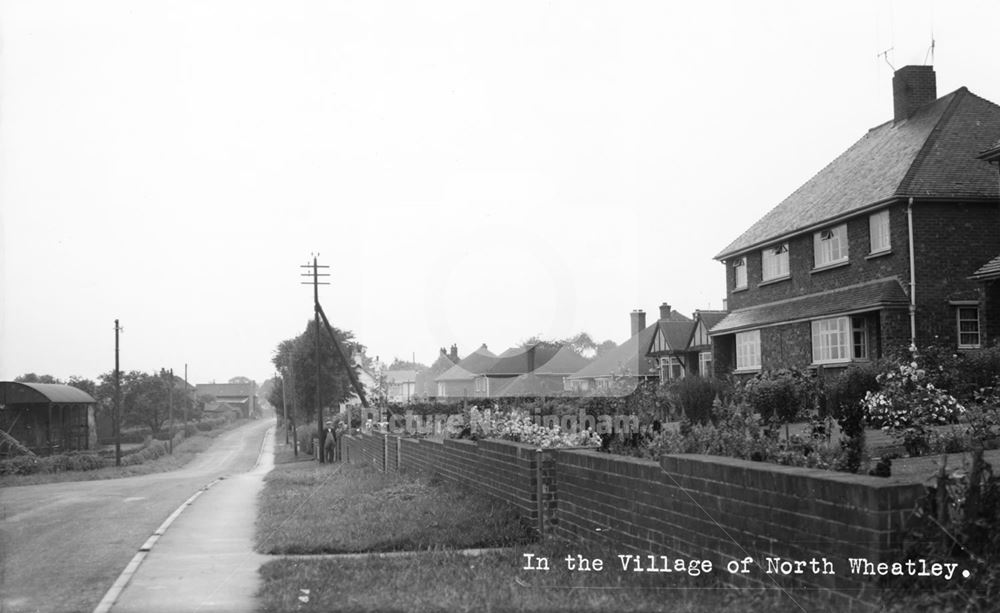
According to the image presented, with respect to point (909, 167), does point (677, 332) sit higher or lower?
lower

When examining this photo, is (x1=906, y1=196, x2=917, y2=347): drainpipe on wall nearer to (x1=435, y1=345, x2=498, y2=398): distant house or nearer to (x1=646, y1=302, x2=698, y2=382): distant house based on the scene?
(x1=646, y1=302, x2=698, y2=382): distant house

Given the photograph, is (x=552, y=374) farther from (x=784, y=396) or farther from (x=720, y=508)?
(x=720, y=508)

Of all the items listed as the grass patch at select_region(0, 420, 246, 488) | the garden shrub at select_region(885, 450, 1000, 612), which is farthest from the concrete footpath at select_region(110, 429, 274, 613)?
the grass patch at select_region(0, 420, 246, 488)

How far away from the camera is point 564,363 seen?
2761 inches

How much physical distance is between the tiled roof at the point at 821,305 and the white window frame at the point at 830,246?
3.26ft

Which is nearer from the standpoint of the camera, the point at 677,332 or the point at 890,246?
the point at 890,246

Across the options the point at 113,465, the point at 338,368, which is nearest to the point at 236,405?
the point at 338,368

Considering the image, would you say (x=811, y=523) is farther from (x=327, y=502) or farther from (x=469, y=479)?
(x=327, y=502)

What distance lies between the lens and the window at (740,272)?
34.8m

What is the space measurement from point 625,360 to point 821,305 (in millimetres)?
29956

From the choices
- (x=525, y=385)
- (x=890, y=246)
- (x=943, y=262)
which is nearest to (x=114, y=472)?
(x=525, y=385)

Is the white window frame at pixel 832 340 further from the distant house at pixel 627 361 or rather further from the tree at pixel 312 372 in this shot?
the tree at pixel 312 372

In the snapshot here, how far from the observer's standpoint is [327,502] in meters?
15.2

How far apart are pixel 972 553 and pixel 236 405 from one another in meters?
171
